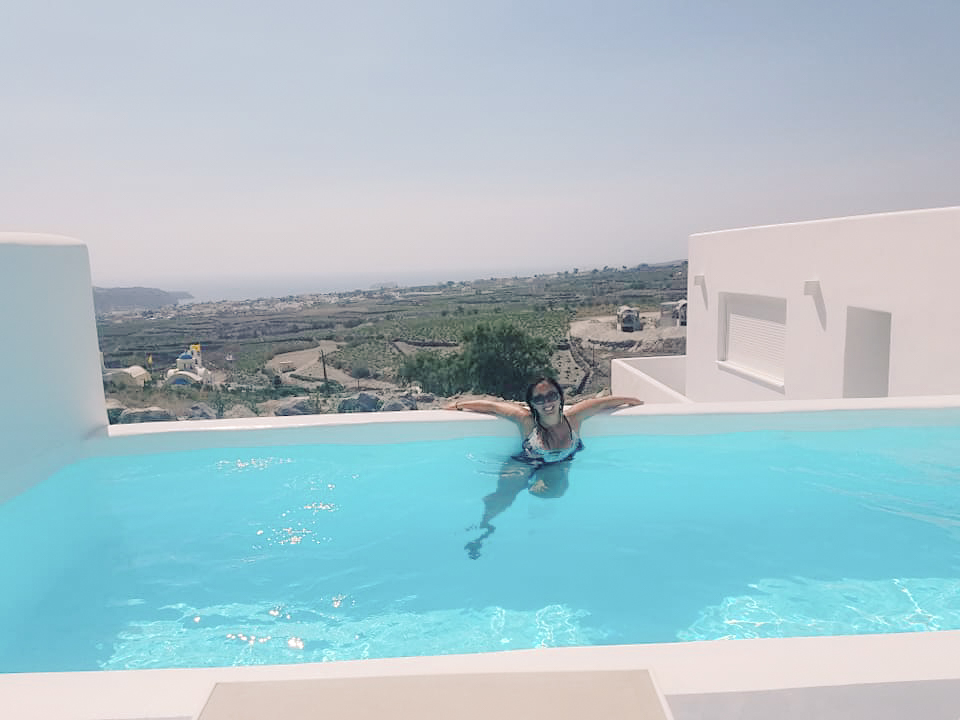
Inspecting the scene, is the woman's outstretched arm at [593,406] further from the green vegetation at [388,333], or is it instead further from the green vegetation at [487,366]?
the green vegetation at [487,366]

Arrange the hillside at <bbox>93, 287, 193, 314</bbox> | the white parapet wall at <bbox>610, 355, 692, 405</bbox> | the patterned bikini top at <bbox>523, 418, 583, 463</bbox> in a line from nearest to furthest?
the patterned bikini top at <bbox>523, 418, 583, 463</bbox>
the white parapet wall at <bbox>610, 355, 692, 405</bbox>
the hillside at <bbox>93, 287, 193, 314</bbox>

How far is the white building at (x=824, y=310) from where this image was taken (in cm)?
778

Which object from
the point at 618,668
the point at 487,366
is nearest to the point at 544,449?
the point at 618,668

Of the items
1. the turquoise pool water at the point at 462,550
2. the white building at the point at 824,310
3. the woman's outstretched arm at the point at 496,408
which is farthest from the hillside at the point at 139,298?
the woman's outstretched arm at the point at 496,408

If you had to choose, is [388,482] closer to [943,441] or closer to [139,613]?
[139,613]

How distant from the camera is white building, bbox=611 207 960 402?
7.78m

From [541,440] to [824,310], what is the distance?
6861 millimetres

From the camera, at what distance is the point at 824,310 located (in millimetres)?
9945

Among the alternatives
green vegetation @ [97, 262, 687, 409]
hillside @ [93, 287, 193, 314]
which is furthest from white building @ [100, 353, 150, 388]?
hillside @ [93, 287, 193, 314]

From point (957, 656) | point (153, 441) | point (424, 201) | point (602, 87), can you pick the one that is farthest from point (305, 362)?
point (957, 656)

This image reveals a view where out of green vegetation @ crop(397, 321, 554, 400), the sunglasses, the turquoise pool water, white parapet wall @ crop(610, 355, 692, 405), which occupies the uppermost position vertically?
the sunglasses

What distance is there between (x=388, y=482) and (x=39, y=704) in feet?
12.5

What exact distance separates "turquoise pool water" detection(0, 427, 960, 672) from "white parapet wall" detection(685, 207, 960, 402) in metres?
2.79

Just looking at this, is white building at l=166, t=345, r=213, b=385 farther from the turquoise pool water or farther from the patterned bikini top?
the patterned bikini top
